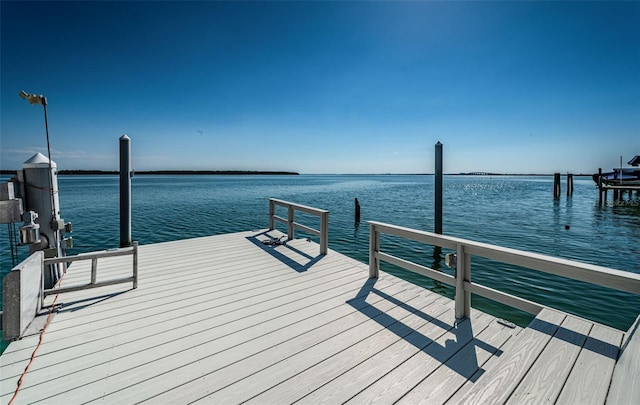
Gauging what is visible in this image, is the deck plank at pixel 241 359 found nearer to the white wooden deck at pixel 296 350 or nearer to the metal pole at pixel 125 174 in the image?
the white wooden deck at pixel 296 350

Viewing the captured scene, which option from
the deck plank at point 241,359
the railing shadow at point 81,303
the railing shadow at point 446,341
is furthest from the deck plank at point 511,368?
the railing shadow at point 81,303

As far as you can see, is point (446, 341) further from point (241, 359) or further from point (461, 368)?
point (241, 359)

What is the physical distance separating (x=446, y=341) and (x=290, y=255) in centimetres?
353

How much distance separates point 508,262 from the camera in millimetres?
2551

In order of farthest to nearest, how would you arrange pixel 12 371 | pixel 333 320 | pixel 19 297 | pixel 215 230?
pixel 215 230, pixel 333 320, pixel 19 297, pixel 12 371

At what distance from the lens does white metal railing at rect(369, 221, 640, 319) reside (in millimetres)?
1927

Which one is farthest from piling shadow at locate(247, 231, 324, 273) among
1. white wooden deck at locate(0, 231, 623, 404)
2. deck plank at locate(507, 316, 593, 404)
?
deck plank at locate(507, 316, 593, 404)

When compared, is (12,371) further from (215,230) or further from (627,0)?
(627,0)

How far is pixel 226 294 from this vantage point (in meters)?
3.74

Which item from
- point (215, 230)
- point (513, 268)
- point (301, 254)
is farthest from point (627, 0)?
point (215, 230)

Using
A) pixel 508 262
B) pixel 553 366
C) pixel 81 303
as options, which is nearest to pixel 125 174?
pixel 81 303

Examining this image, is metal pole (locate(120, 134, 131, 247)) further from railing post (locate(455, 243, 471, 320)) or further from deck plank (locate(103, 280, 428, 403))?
railing post (locate(455, 243, 471, 320))

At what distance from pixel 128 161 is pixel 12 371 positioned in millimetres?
5196

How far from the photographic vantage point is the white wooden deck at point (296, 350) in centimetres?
182
